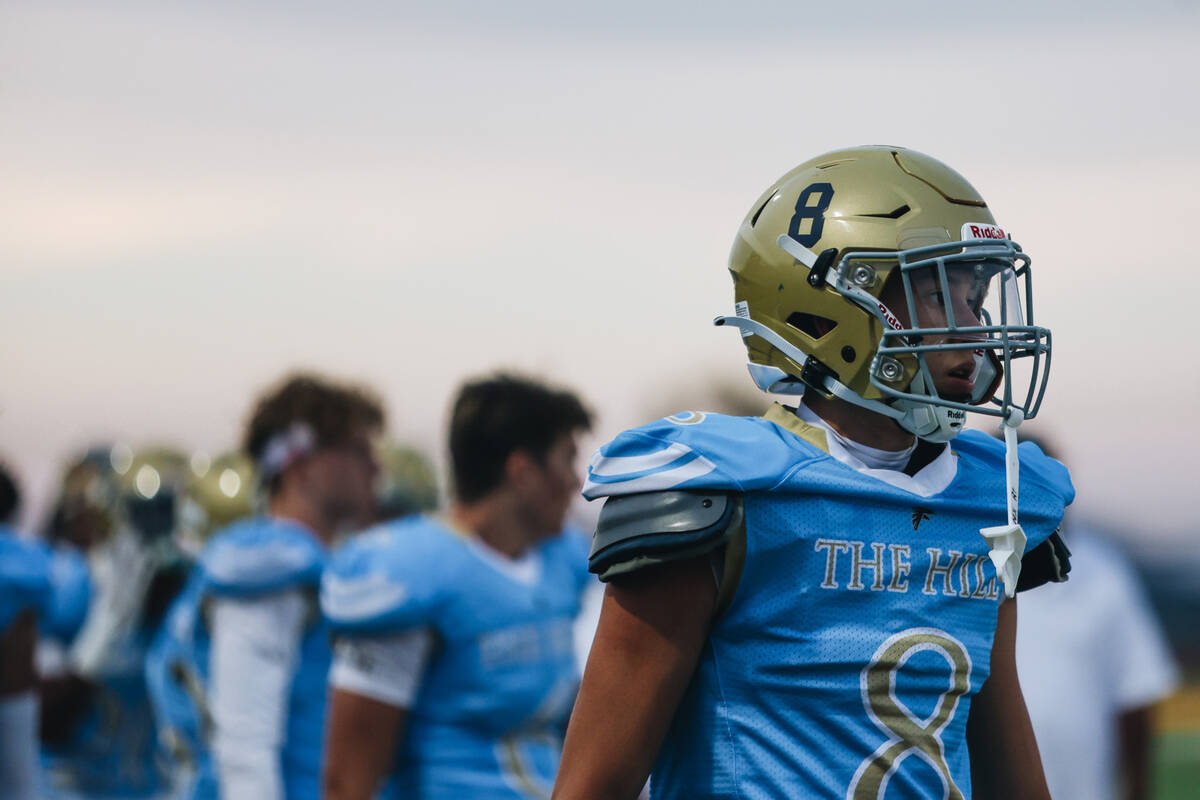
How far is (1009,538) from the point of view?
2.08 meters

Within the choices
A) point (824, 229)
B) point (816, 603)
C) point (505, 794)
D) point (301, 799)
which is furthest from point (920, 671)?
point (301, 799)

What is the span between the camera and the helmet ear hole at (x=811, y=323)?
85.0 inches

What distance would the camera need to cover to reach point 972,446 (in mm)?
2311

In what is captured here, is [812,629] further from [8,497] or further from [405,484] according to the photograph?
[405,484]

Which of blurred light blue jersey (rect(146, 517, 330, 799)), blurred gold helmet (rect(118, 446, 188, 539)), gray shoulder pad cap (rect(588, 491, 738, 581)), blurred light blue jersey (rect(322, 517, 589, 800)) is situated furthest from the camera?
blurred gold helmet (rect(118, 446, 188, 539))

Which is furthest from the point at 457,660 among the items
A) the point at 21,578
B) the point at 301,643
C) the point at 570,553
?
the point at 21,578

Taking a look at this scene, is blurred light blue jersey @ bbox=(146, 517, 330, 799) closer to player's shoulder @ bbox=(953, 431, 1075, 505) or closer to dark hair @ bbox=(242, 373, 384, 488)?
dark hair @ bbox=(242, 373, 384, 488)

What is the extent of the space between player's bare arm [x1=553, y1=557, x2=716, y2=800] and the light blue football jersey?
6 centimetres

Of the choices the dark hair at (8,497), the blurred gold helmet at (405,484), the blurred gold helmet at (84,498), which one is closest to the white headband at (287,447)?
the dark hair at (8,497)

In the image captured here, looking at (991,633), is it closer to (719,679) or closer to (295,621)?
(719,679)

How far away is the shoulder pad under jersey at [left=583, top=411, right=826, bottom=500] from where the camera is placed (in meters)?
Answer: 1.97

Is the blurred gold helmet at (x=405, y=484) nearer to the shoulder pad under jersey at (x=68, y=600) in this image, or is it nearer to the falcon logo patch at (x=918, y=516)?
the shoulder pad under jersey at (x=68, y=600)

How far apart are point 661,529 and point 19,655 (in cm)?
475

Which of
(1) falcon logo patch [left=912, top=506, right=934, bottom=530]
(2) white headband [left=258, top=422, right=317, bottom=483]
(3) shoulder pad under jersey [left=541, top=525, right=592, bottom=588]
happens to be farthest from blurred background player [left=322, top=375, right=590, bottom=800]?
(1) falcon logo patch [left=912, top=506, right=934, bottom=530]
